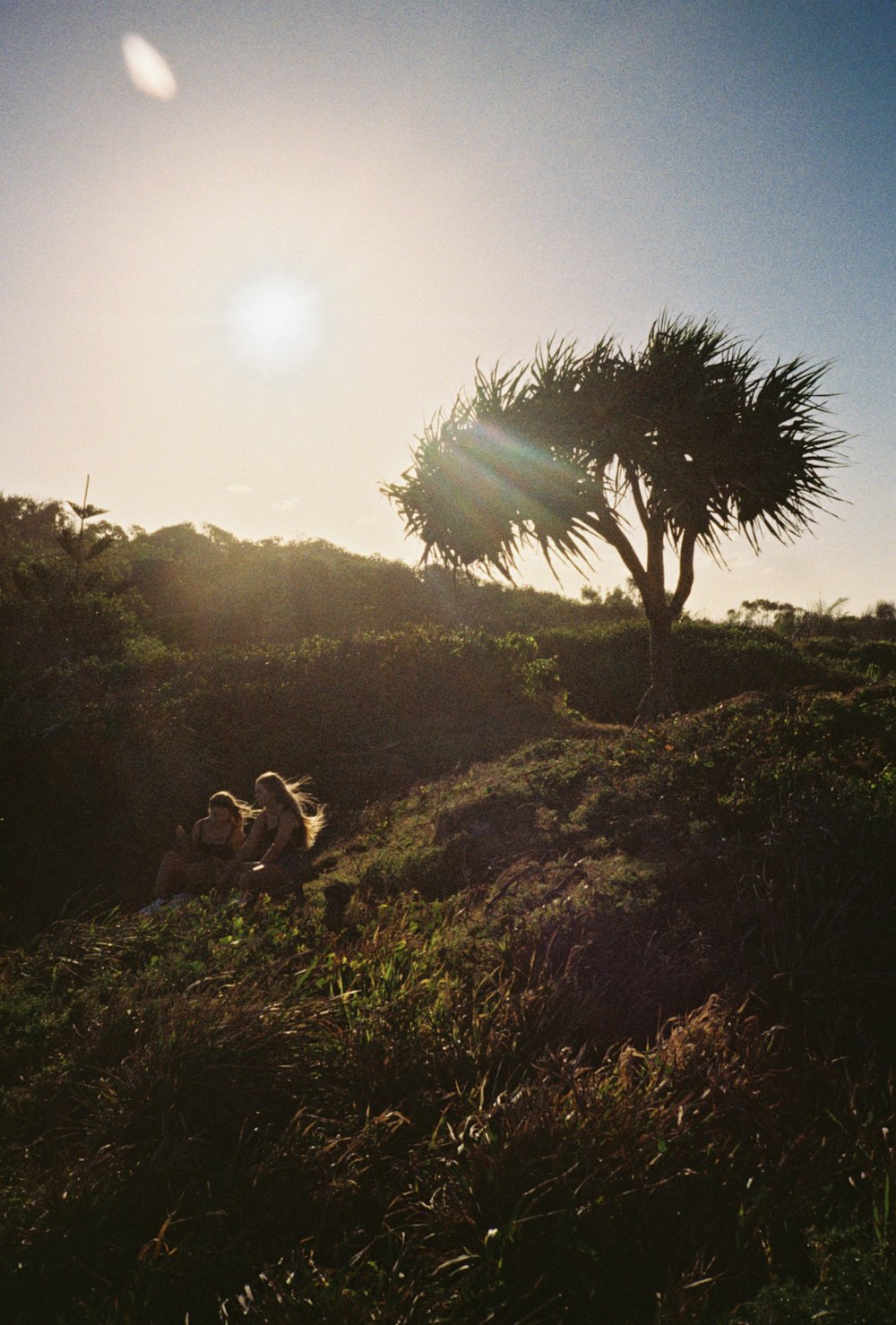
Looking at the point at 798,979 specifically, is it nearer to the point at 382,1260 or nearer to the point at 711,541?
the point at 382,1260

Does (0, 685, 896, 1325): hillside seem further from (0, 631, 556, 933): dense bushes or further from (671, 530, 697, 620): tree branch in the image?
(671, 530, 697, 620): tree branch

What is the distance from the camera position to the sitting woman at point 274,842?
7051 millimetres

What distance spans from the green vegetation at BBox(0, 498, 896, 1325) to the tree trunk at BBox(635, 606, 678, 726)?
2689 mm

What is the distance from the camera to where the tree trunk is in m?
11.8

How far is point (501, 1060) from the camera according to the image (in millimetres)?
3742

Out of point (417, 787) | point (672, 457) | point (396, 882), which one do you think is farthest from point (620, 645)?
point (396, 882)

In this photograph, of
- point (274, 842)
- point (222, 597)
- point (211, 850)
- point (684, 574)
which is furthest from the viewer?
point (222, 597)

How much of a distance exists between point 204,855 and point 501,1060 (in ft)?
16.0

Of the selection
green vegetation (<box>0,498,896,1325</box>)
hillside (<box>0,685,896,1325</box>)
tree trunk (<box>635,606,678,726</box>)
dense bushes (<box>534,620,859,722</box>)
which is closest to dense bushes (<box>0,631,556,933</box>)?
green vegetation (<box>0,498,896,1325</box>)

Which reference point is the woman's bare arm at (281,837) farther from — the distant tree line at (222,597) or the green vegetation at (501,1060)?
the distant tree line at (222,597)

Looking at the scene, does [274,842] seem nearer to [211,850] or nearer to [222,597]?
[211,850]

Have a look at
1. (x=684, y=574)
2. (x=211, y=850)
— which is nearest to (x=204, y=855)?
(x=211, y=850)

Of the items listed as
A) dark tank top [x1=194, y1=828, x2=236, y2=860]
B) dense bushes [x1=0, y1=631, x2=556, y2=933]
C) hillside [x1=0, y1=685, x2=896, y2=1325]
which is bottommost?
hillside [x1=0, y1=685, x2=896, y2=1325]

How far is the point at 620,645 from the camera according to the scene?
55.0 feet
